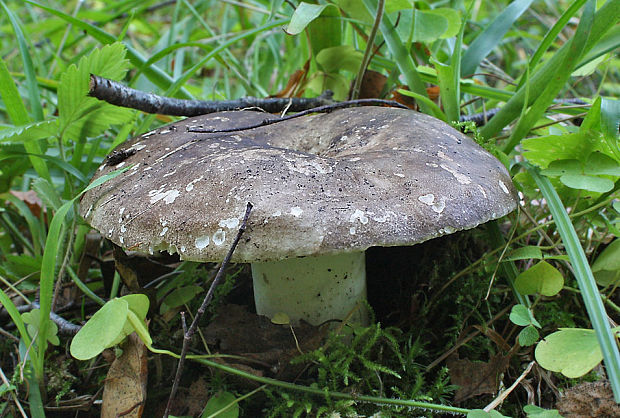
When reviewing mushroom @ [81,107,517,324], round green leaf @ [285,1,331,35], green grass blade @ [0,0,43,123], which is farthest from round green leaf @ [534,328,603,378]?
green grass blade @ [0,0,43,123]

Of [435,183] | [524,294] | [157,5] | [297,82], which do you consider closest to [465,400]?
[524,294]

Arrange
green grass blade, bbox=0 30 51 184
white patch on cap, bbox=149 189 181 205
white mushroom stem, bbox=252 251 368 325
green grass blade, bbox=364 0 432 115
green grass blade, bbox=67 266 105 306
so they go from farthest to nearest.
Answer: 1. green grass blade, bbox=364 0 432 115
2. green grass blade, bbox=0 30 51 184
3. green grass blade, bbox=67 266 105 306
4. white mushroom stem, bbox=252 251 368 325
5. white patch on cap, bbox=149 189 181 205

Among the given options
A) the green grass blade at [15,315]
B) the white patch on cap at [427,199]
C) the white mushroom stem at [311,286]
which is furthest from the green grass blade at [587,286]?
the green grass blade at [15,315]

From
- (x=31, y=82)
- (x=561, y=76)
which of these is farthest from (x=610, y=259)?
(x=31, y=82)

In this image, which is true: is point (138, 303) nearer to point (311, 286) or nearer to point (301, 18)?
point (311, 286)

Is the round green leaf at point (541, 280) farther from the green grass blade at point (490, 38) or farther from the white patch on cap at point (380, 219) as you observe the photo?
the green grass blade at point (490, 38)

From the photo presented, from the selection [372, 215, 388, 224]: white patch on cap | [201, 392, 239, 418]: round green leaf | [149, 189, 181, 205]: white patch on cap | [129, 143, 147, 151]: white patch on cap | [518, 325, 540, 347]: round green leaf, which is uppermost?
[149, 189, 181, 205]: white patch on cap

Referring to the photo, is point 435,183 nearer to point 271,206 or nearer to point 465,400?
point 271,206

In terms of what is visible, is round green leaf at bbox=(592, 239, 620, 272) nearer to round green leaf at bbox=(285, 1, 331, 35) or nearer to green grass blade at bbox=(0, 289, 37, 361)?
round green leaf at bbox=(285, 1, 331, 35)
